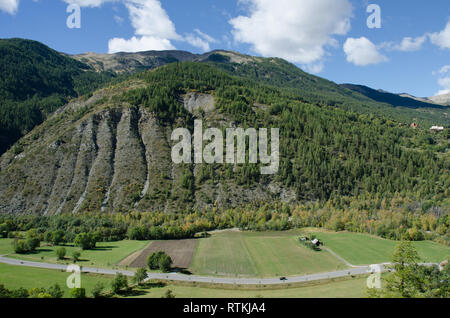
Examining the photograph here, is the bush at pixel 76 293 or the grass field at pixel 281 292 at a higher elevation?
the bush at pixel 76 293

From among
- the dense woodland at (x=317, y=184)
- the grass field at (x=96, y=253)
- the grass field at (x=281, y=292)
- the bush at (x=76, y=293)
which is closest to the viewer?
the bush at (x=76, y=293)

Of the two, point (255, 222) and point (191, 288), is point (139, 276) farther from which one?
point (255, 222)

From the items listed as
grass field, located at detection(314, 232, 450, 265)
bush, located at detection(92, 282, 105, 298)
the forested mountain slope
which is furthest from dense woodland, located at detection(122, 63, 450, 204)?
bush, located at detection(92, 282, 105, 298)

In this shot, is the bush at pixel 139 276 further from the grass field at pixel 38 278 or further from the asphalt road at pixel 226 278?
the grass field at pixel 38 278

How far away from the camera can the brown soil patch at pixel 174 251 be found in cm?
6965

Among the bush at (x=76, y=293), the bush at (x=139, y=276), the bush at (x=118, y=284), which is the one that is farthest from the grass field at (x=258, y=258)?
the bush at (x=76, y=293)

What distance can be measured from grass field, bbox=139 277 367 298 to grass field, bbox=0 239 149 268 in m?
21.5

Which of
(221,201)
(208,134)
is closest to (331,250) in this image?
(221,201)

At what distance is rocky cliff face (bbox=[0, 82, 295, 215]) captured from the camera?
386 feet

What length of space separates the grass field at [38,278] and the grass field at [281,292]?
12228 mm

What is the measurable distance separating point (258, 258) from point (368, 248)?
108 ft

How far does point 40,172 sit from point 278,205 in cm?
10964

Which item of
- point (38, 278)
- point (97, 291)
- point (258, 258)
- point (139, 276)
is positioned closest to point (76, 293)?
point (97, 291)

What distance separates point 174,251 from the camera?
263ft
